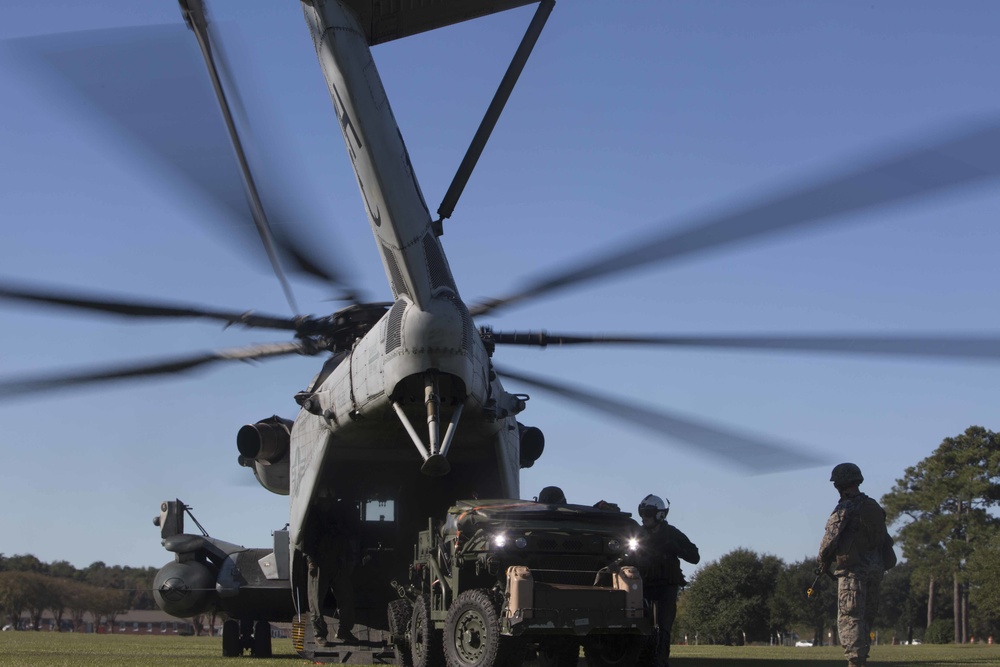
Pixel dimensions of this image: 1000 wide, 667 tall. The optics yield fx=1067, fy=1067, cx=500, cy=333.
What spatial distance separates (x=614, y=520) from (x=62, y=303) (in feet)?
17.2

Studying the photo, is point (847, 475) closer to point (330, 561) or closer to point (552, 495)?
point (552, 495)

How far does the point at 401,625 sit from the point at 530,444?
12.4ft

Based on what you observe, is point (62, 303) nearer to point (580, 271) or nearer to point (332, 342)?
point (332, 342)

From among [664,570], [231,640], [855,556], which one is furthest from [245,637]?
[855,556]

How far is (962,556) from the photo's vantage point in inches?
1633

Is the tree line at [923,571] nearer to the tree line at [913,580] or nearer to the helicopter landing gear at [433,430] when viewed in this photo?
the tree line at [913,580]

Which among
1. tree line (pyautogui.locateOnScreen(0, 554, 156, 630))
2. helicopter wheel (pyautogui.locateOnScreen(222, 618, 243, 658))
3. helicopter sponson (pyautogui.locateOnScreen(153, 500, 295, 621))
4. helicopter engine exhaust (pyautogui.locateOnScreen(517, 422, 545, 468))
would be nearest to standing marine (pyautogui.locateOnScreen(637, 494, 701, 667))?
helicopter engine exhaust (pyautogui.locateOnScreen(517, 422, 545, 468))

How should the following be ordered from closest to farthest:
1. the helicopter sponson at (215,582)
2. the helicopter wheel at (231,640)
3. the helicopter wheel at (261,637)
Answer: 1. the helicopter sponson at (215,582)
2. the helicopter wheel at (231,640)
3. the helicopter wheel at (261,637)

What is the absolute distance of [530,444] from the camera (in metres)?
14.0

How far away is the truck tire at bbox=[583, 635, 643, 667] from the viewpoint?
8.98 m

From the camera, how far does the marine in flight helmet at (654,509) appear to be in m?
9.95

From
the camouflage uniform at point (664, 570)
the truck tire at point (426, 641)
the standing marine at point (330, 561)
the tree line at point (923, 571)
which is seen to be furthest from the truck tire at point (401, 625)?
the tree line at point (923, 571)

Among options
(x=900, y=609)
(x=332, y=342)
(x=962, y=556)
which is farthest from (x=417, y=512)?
(x=900, y=609)

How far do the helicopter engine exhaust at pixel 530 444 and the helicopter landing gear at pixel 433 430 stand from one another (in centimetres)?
362
